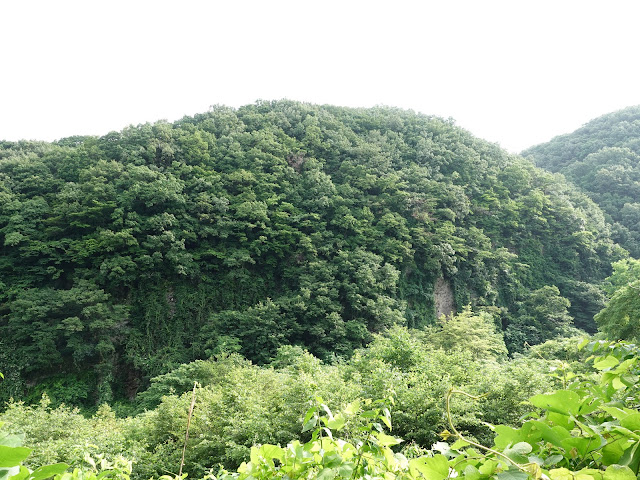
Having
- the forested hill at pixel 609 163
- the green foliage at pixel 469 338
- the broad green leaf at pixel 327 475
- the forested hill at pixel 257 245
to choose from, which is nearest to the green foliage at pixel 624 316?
the green foliage at pixel 469 338

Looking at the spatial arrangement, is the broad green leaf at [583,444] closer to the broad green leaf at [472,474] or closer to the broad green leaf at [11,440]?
the broad green leaf at [472,474]

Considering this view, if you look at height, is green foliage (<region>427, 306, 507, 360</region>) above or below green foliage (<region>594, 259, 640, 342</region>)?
below

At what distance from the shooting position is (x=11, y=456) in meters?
0.46

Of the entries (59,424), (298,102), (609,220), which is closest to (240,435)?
(59,424)

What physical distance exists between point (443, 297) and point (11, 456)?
54.0 feet

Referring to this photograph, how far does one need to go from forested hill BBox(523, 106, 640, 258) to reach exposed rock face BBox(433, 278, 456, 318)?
1154cm

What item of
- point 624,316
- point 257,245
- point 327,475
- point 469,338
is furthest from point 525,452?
point 257,245

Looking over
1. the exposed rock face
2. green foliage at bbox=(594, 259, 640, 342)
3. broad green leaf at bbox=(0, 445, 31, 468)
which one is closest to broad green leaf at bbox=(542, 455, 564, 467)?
broad green leaf at bbox=(0, 445, 31, 468)

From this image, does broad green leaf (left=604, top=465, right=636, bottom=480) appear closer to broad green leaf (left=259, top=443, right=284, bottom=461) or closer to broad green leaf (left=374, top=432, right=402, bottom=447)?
broad green leaf (left=374, top=432, right=402, bottom=447)

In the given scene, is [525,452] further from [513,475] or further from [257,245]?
[257,245]

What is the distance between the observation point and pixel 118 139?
15.9 meters

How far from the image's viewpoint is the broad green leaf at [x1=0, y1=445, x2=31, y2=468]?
1.49 ft

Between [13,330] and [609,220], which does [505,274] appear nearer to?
[609,220]

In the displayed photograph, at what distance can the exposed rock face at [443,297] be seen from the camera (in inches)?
607
